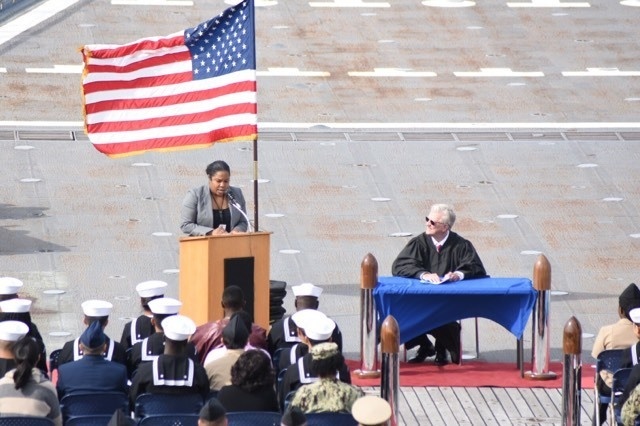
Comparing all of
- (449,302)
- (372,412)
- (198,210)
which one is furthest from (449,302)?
(372,412)

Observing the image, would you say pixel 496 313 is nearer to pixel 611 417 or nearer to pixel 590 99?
pixel 611 417

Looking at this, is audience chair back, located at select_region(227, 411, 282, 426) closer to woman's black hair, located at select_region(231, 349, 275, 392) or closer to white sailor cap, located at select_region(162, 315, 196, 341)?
woman's black hair, located at select_region(231, 349, 275, 392)

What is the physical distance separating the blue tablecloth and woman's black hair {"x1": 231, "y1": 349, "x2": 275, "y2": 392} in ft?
11.7

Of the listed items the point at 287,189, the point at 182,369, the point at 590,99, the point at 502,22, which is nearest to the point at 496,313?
the point at 182,369

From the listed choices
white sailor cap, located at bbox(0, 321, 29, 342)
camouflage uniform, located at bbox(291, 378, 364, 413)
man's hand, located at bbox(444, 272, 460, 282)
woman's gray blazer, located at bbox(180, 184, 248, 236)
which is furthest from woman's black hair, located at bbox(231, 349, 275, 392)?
woman's gray blazer, located at bbox(180, 184, 248, 236)

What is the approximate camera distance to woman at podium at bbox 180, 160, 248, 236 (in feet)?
46.9

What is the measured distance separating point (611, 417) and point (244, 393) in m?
2.68

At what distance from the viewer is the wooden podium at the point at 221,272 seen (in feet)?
43.6

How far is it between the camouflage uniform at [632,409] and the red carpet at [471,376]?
3164mm

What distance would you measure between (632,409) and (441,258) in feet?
13.4

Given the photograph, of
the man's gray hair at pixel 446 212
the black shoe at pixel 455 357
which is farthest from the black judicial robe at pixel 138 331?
the black shoe at pixel 455 357

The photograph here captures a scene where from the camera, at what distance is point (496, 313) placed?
45.3 ft

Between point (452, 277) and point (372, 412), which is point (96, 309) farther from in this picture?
point (372, 412)

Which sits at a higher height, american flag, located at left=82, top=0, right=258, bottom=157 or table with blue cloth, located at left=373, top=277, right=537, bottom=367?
american flag, located at left=82, top=0, right=258, bottom=157
